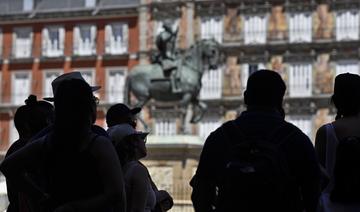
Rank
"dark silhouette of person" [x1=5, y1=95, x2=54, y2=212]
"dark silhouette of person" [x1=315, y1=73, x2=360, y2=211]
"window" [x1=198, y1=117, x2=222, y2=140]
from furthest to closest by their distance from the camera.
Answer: "window" [x1=198, y1=117, x2=222, y2=140] → "dark silhouette of person" [x1=5, y1=95, x2=54, y2=212] → "dark silhouette of person" [x1=315, y1=73, x2=360, y2=211]

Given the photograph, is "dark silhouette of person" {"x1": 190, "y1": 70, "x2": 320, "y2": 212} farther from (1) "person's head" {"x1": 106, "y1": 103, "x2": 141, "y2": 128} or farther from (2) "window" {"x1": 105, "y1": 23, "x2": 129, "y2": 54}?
(2) "window" {"x1": 105, "y1": 23, "x2": 129, "y2": 54}

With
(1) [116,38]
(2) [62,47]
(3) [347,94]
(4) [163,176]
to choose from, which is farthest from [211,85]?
(3) [347,94]

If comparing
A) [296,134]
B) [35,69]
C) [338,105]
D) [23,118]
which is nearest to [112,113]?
[23,118]

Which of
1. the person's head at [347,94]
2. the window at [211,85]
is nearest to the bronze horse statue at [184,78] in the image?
the person's head at [347,94]

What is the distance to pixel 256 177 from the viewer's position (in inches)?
172

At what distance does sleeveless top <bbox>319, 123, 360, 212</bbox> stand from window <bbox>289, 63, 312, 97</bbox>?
40071 mm

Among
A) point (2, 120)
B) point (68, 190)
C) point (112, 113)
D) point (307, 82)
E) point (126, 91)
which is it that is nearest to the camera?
point (68, 190)

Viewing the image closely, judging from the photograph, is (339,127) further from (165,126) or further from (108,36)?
(108,36)

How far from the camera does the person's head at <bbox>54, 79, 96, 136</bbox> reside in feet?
13.8

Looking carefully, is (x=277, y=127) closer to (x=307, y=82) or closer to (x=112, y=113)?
(x=112, y=113)

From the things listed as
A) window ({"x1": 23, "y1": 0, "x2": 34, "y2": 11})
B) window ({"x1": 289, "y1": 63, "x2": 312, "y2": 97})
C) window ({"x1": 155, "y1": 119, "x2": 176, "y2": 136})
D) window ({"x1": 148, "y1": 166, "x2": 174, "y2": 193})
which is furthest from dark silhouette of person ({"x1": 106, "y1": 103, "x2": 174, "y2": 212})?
window ({"x1": 23, "y1": 0, "x2": 34, "y2": 11})

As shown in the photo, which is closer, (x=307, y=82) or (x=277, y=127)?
(x=277, y=127)

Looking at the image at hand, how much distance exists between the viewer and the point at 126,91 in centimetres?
2412

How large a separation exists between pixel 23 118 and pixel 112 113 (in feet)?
3.92
